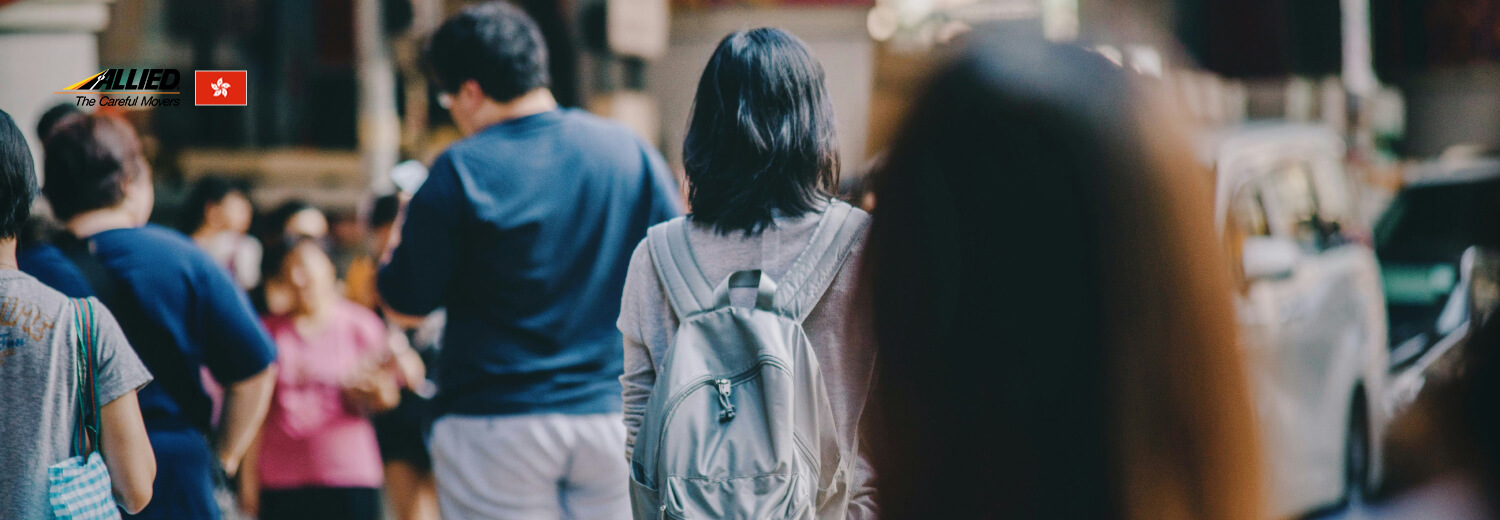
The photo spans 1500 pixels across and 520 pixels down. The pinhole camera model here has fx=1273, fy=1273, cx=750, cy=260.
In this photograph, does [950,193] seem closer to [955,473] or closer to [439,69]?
[955,473]

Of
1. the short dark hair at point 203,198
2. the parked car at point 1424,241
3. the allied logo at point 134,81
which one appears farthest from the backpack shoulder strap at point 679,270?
the parked car at point 1424,241

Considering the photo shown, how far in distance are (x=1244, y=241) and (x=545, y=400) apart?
345 cm

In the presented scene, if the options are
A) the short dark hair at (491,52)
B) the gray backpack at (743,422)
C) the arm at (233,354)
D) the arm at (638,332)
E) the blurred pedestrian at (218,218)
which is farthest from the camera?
the blurred pedestrian at (218,218)

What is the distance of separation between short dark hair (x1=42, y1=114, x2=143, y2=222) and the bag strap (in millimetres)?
428

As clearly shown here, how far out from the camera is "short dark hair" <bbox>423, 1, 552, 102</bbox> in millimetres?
3168

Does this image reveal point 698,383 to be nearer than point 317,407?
→ Yes

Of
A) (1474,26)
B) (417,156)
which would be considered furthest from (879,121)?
(1474,26)

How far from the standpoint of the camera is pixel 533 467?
9.79ft

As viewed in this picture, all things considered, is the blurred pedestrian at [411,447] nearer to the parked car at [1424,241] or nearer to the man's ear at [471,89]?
the man's ear at [471,89]

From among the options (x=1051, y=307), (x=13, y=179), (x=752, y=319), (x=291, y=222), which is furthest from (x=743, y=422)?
(x=291, y=222)

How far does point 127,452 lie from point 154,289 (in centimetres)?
44

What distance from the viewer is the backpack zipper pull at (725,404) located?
1.90 m

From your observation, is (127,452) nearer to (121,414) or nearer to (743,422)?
(121,414)

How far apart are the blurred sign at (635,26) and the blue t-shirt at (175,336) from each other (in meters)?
8.04
